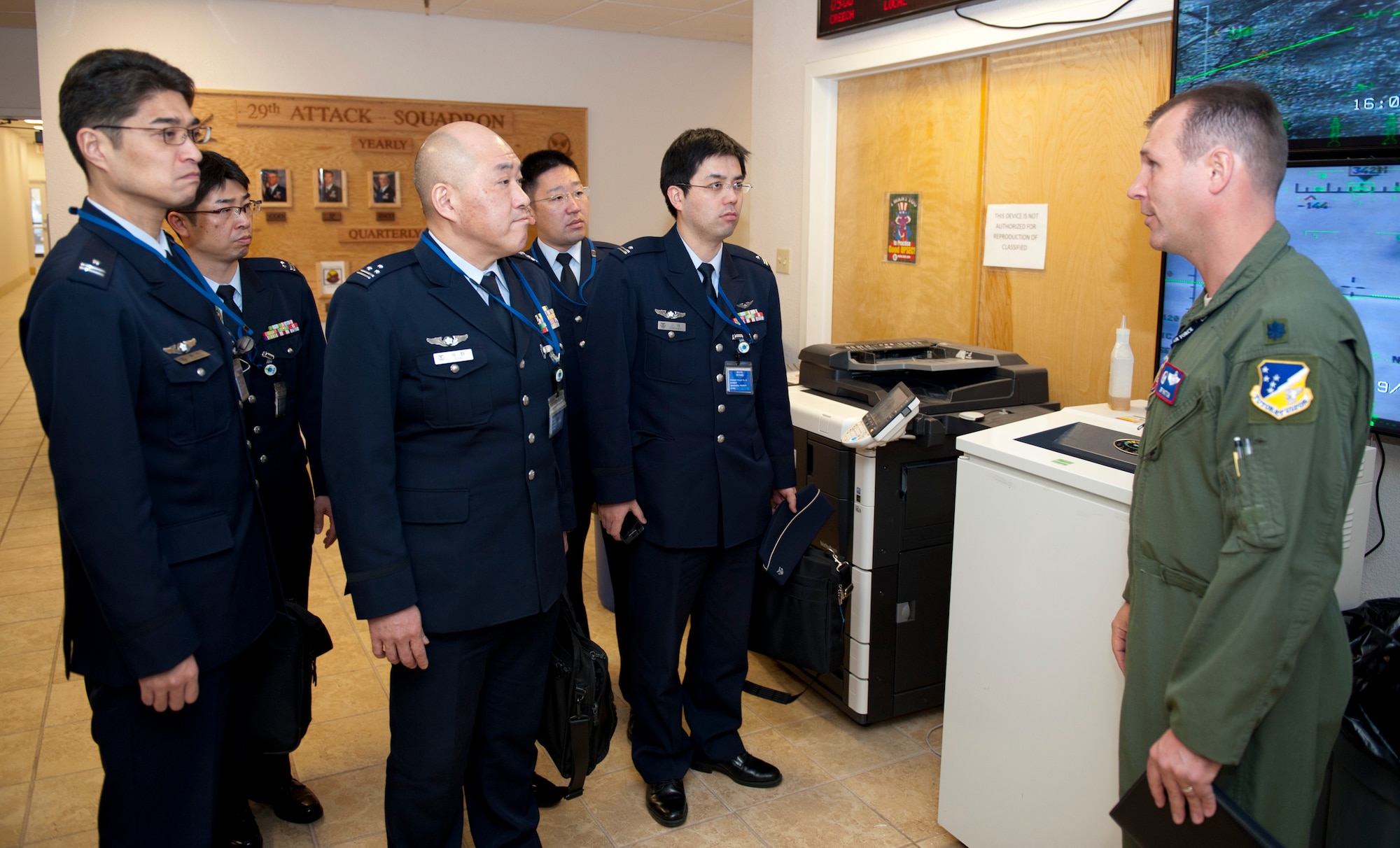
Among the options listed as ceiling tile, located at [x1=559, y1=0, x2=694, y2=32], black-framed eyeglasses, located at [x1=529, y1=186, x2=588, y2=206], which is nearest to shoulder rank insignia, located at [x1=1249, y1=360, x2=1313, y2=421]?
black-framed eyeglasses, located at [x1=529, y1=186, x2=588, y2=206]

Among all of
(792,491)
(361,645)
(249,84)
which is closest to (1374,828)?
(792,491)

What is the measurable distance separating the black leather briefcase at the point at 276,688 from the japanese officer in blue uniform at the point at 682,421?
78 cm

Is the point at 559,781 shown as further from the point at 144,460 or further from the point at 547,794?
the point at 144,460

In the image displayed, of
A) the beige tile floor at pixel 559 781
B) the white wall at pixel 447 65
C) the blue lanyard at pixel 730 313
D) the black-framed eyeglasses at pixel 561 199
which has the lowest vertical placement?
the beige tile floor at pixel 559 781

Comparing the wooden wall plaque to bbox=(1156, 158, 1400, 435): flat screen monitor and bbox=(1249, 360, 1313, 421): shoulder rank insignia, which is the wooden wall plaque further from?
bbox=(1249, 360, 1313, 421): shoulder rank insignia

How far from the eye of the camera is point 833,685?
2939 millimetres

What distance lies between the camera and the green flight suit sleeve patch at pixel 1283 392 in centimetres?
125

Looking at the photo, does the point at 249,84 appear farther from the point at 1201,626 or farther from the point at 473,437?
the point at 1201,626

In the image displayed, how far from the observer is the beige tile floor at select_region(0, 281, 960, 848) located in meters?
2.37

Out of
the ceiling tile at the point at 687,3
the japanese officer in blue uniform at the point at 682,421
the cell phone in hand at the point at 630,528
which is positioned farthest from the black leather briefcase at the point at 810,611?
the ceiling tile at the point at 687,3

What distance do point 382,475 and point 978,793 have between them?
1.52 meters

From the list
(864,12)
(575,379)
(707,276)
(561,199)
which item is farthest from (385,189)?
(707,276)

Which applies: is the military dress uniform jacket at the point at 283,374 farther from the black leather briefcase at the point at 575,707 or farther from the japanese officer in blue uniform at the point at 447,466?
the black leather briefcase at the point at 575,707

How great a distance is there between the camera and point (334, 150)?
572 centimetres
